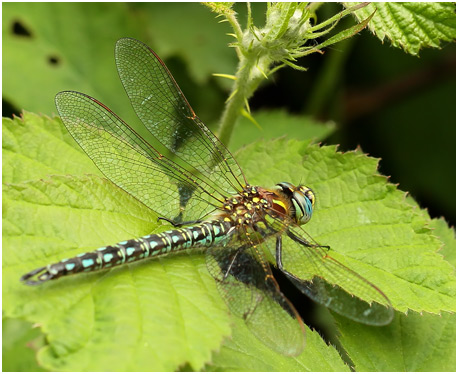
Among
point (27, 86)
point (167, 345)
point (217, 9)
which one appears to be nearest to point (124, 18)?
point (27, 86)

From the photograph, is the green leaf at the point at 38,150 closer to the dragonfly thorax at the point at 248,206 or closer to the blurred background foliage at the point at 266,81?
the dragonfly thorax at the point at 248,206

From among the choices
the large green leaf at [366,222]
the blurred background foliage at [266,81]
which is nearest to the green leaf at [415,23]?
the blurred background foliage at [266,81]

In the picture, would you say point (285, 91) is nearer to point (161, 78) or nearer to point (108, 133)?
point (161, 78)

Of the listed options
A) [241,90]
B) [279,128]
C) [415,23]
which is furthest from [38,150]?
[279,128]

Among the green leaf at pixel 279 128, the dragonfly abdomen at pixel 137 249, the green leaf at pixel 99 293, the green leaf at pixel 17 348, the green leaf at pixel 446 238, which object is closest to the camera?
A: the green leaf at pixel 99 293

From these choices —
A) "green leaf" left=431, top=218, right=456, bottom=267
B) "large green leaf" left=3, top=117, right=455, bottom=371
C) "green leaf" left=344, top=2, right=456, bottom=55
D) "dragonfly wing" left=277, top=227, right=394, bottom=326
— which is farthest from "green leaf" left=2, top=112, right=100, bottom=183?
"green leaf" left=431, top=218, right=456, bottom=267

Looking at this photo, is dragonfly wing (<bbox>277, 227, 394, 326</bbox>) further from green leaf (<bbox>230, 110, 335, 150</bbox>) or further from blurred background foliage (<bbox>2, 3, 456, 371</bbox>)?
green leaf (<bbox>230, 110, 335, 150</bbox>)

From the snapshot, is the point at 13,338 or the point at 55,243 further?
the point at 13,338
